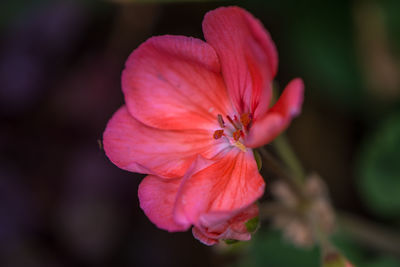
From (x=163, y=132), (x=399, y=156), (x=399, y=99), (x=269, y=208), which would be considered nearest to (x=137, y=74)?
(x=163, y=132)

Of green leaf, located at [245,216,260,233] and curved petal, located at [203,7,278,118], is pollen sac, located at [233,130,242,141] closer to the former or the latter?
curved petal, located at [203,7,278,118]

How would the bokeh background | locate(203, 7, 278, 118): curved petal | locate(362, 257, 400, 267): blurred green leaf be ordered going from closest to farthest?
locate(203, 7, 278, 118): curved petal, locate(362, 257, 400, 267): blurred green leaf, the bokeh background

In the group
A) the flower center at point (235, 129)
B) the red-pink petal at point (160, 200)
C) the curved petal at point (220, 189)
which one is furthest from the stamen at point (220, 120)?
the red-pink petal at point (160, 200)

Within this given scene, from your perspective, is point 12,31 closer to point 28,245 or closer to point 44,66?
point 44,66

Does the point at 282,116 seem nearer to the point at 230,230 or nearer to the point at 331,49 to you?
the point at 230,230

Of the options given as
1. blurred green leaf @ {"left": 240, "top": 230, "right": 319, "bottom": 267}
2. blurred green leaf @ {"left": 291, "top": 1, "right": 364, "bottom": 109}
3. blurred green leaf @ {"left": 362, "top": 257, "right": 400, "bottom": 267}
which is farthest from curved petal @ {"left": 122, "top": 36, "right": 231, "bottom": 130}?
blurred green leaf @ {"left": 291, "top": 1, "right": 364, "bottom": 109}

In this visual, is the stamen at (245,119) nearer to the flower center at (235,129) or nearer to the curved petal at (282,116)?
the flower center at (235,129)
